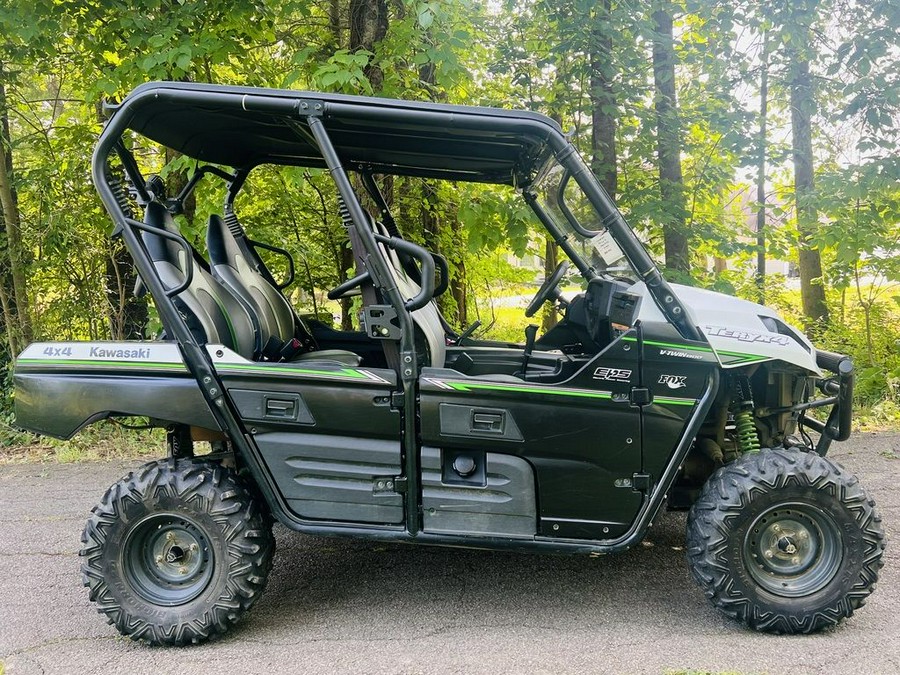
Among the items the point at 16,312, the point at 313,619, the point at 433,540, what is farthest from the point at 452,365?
the point at 16,312

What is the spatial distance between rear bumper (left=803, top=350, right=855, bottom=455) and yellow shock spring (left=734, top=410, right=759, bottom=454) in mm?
346

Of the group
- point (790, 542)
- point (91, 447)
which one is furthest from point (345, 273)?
point (790, 542)

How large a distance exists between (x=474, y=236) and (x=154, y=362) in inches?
132

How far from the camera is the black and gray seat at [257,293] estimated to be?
11.9 ft

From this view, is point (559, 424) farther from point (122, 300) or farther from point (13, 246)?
point (13, 246)

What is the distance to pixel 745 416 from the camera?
3.16 m

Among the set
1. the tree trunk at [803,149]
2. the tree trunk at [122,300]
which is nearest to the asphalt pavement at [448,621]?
the tree trunk at [803,149]

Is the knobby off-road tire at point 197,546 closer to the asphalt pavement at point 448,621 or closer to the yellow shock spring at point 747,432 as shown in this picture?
the asphalt pavement at point 448,621

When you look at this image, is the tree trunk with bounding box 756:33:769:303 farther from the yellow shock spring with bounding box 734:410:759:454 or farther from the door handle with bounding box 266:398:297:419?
the door handle with bounding box 266:398:297:419

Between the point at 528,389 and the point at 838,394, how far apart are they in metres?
1.48

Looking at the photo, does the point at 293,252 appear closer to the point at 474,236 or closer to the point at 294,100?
the point at 474,236

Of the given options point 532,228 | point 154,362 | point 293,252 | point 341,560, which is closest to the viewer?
point 154,362

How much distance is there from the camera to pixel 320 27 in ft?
22.7

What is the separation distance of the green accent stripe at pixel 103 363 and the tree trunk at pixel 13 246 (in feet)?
14.8
